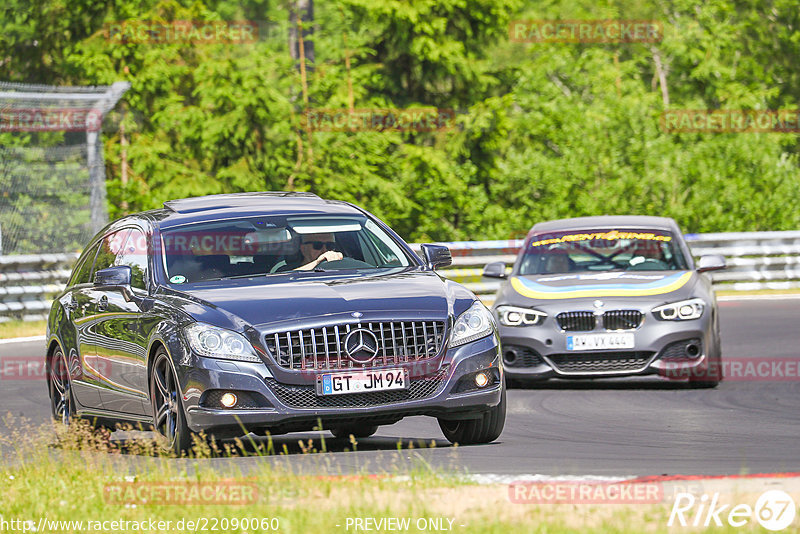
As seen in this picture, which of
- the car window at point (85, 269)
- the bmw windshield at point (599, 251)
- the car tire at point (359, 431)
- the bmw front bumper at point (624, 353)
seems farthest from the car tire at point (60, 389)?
the bmw windshield at point (599, 251)

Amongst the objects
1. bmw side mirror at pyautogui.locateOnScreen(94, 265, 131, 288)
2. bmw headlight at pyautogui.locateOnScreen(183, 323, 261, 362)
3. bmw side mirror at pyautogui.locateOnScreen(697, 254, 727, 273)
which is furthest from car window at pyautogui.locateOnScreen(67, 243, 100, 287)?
bmw side mirror at pyautogui.locateOnScreen(697, 254, 727, 273)

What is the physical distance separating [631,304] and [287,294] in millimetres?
5013

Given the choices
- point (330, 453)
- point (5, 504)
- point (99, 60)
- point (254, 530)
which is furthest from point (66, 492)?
point (99, 60)

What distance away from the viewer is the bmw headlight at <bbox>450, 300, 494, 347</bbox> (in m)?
9.05

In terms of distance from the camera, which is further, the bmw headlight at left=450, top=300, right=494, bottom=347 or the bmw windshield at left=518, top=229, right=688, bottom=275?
the bmw windshield at left=518, top=229, right=688, bottom=275

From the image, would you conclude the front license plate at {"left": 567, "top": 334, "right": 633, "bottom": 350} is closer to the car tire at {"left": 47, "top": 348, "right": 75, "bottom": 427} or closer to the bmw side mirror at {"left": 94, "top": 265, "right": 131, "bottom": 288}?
the car tire at {"left": 47, "top": 348, "right": 75, "bottom": 427}

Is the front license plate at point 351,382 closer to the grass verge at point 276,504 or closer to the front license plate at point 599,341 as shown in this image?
the grass verge at point 276,504

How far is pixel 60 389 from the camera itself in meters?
11.5

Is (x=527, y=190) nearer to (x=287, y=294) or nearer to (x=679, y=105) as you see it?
(x=679, y=105)

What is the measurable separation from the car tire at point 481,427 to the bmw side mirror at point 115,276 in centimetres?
221

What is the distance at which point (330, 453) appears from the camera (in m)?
9.34

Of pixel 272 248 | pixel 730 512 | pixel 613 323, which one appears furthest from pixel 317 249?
pixel 730 512

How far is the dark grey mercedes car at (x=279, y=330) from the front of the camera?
874 centimetres

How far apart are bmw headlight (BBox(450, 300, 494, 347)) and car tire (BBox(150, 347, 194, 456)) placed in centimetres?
163
